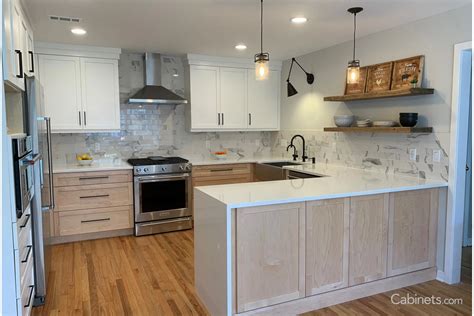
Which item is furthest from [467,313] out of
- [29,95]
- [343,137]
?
[29,95]

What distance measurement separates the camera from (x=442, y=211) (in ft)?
10.3

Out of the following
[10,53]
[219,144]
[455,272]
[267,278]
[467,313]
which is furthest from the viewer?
[219,144]

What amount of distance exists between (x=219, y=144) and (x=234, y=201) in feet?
10.8

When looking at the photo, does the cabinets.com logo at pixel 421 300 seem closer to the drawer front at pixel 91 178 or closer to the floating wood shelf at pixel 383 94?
the floating wood shelf at pixel 383 94

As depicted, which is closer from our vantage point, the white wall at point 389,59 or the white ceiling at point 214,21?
the white ceiling at point 214,21

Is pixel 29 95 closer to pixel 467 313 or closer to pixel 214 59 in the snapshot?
pixel 214 59

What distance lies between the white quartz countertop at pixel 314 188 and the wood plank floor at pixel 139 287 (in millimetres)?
860

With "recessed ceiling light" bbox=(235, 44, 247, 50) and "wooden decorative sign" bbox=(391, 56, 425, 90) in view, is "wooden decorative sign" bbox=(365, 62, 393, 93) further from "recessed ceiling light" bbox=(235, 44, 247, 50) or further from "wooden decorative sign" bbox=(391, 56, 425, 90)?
"recessed ceiling light" bbox=(235, 44, 247, 50)

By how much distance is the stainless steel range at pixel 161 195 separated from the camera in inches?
175

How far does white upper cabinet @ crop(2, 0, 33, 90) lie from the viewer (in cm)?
208

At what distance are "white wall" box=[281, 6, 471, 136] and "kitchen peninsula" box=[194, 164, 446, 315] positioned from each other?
2.36ft

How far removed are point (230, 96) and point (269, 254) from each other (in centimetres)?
317

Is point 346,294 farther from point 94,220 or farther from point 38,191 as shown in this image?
point 94,220

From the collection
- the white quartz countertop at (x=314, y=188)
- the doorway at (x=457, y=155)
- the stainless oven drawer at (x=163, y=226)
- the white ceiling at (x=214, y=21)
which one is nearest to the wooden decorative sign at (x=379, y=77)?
the white ceiling at (x=214, y=21)
